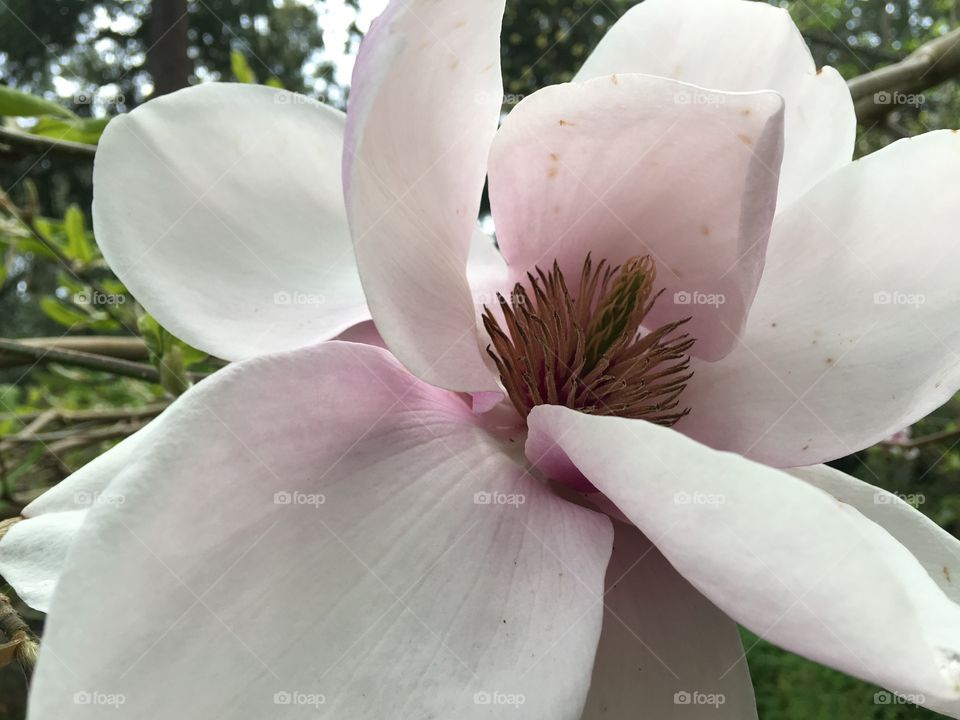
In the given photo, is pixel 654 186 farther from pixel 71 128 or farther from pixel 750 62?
pixel 71 128

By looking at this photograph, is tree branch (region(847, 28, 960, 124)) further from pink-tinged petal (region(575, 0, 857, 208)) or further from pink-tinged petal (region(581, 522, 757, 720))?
pink-tinged petal (region(581, 522, 757, 720))

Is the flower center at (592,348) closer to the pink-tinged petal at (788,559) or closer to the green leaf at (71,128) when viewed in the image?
the pink-tinged petal at (788,559)

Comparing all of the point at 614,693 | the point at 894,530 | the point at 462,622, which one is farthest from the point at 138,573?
the point at 894,530

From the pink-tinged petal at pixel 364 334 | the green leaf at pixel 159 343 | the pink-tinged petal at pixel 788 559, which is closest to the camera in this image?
the pink-tinged petal at pixel 788 559

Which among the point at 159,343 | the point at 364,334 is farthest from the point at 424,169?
the point at 159,343

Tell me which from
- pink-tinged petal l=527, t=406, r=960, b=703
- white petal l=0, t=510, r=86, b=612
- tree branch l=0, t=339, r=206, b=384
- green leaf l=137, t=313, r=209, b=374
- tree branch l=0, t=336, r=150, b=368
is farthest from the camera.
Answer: tree branch l=0, t=336, r=150, b=368

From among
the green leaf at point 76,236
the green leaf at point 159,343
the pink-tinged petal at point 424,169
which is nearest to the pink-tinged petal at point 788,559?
the pink-tinged petal at point 424,169

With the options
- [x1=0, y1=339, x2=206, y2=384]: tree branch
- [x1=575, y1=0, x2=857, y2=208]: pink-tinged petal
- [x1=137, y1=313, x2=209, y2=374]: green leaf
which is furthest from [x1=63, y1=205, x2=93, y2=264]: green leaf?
[x1=575, y1=0, x2=857, y2=208]: pink-tinged petal

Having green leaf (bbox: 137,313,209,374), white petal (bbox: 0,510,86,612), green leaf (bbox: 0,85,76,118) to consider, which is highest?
green leaf (bbox: 0,85,76,118)
